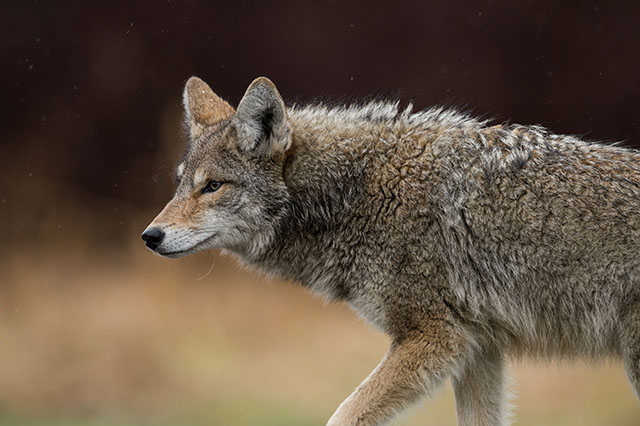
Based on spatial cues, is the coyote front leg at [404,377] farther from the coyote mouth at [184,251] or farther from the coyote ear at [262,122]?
the coyote ear at [262,122]

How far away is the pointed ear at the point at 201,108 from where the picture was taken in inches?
233

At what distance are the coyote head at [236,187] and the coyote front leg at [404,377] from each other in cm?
97

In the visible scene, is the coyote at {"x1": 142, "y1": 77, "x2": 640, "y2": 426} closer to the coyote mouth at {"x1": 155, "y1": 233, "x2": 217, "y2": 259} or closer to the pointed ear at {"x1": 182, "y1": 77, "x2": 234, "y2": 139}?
the coyote mouth at {"x1": 155, "y1": 233, "x2": 217, "y2": 259}

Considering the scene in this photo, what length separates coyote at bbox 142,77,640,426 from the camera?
5078mm

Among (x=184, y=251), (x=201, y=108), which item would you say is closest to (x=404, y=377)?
(x=184, y=251)

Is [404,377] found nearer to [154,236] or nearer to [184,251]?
[184,251]

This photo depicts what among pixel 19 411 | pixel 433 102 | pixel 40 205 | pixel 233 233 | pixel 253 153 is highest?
pixel 433 102

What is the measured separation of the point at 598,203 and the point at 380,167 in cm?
110

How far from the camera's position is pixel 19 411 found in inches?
388

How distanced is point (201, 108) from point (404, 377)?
196 cm

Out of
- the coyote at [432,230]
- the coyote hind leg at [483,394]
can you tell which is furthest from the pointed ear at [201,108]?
the coyote hind leg at [483,394]

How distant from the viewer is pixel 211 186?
548 centimetres

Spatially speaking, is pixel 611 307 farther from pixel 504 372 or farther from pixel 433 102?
pixel 433 102

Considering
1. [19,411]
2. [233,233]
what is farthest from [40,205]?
[233,233]
